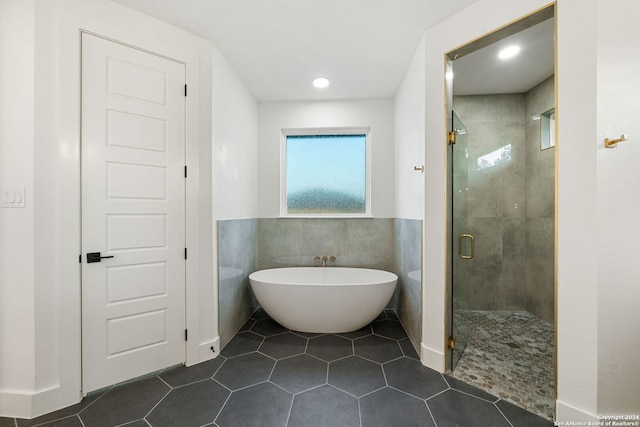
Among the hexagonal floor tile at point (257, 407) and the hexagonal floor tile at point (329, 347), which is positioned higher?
the hexagonal floor tile at point (257, 407)

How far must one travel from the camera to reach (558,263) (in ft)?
4.46

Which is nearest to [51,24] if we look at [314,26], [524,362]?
[314,26]

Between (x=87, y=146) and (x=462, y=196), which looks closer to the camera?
(x=87, y=146)

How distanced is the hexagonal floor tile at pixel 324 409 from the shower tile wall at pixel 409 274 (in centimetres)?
84

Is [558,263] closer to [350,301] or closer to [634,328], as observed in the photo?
[634,328]

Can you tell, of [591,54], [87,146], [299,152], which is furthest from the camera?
[299,152]

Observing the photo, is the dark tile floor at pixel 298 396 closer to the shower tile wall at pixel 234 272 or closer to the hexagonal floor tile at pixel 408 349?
the hexagonal floor tile at pixel 408 349

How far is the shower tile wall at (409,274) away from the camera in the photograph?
207 centimetres

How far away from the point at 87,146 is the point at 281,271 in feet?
6.71

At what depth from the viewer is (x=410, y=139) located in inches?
93.1

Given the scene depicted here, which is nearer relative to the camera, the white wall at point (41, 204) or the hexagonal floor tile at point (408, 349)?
the white wall at point (41, 204)

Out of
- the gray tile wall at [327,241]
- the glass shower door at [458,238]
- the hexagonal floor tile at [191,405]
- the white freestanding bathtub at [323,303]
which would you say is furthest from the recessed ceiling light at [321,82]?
the hexagonal floor tile at [191,405]

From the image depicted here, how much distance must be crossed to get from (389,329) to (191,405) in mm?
1795

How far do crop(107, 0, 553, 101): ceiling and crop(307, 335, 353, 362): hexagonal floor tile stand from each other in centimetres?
256
